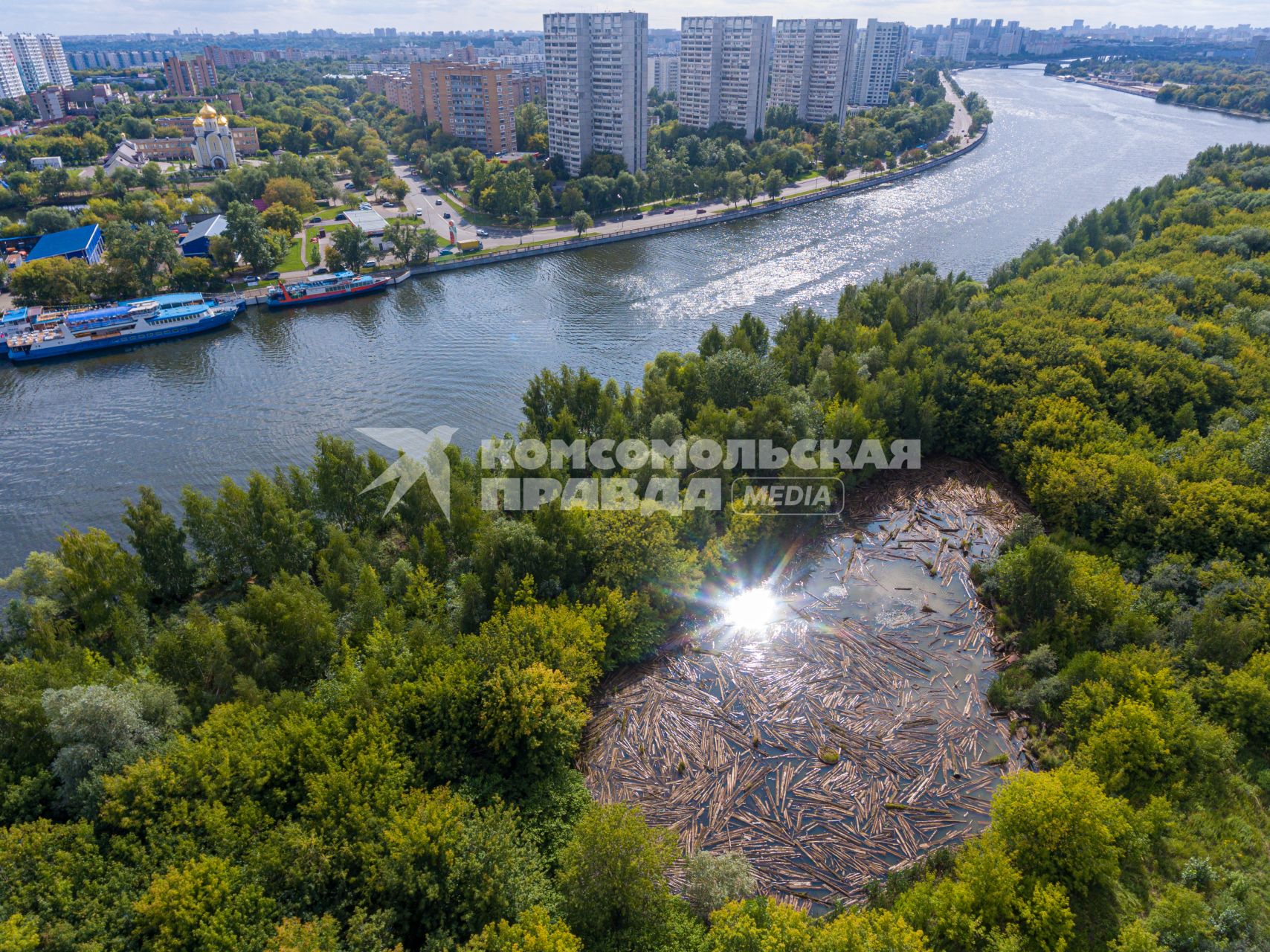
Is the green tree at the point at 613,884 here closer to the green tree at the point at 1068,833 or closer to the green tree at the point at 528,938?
the green tree at the point at 528,938

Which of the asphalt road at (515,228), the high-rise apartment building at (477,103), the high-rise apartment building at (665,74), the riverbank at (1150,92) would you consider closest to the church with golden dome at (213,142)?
the asphalt road at (515,228)

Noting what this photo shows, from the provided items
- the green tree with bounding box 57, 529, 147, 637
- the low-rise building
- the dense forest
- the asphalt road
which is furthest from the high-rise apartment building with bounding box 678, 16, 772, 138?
the green tree with bounding box 57, 529, 147, 637

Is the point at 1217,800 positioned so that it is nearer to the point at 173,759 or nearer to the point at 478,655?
the point at 478,655

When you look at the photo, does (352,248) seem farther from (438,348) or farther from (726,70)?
(726,70)

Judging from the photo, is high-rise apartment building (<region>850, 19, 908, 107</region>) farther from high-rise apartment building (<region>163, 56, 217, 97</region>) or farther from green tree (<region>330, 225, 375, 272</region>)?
high-rise apartment building (<region>163, 56, 217, 97</region>)

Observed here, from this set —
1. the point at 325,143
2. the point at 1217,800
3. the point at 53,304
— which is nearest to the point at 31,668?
the point at 1217,800

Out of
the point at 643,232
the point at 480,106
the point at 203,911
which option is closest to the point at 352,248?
the point at 643,232
